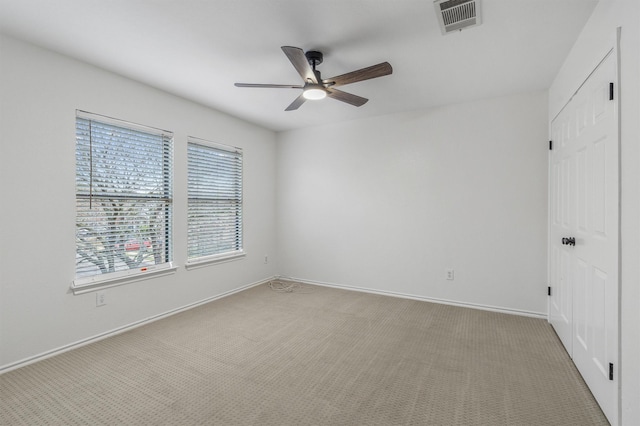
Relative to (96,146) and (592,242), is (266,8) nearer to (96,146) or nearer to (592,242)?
(96,146)

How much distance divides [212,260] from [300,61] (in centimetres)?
278

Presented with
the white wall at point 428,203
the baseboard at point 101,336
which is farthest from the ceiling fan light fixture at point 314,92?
the baseboard at point 101,336

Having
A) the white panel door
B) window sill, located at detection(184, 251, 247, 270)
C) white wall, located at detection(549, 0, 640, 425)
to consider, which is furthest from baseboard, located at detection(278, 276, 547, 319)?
white wall, located at detection(549, 0, 640, 425)

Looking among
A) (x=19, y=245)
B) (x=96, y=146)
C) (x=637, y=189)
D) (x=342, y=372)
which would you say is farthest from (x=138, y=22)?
(x=637, y=189)

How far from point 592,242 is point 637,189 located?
2.23ft

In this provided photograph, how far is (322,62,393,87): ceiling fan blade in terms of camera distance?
7.21 feet

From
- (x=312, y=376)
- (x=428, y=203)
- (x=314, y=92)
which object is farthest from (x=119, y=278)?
(x=428, y=203)

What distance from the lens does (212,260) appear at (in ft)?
12.9

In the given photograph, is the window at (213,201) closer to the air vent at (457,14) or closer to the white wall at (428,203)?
the white wall at (428,203)

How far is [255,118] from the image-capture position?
14.2 feet

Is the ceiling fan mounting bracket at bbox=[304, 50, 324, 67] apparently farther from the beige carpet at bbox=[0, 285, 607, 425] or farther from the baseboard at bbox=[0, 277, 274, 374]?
the baseboard at bbox=[0, 277, 274, 374]

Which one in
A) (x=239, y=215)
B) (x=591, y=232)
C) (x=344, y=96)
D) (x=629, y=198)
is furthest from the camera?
(x=239, y=215)

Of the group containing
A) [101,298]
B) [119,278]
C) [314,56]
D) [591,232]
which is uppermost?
[314,56]

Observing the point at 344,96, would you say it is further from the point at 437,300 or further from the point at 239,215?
the point at 437,300
